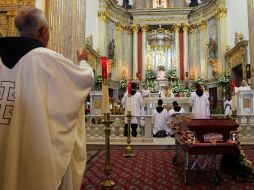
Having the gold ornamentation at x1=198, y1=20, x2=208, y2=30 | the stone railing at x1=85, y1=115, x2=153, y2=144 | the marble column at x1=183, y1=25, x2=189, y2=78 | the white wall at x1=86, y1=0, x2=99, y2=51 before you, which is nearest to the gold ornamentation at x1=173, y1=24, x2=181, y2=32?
the marble column at x1=183, y1=25, x2=189, y2=78

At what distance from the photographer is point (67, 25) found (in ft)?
36.2

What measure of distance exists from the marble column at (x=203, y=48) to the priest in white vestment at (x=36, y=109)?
18536 millimetres

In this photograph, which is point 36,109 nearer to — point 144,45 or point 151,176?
point 151,176

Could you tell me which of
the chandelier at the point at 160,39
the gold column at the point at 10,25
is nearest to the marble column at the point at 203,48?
the chandelier at the point at 160,39

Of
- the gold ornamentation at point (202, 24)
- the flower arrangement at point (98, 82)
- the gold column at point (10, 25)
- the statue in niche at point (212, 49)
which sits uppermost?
the gold ornamentation at point (202, 24)

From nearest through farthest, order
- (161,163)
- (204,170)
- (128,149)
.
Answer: (204,170)
(161,163)
(128,149)

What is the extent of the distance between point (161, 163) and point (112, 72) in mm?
15064

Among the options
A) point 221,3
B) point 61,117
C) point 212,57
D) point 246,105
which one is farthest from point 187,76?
point 61,117

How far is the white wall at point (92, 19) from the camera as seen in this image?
54.4ft

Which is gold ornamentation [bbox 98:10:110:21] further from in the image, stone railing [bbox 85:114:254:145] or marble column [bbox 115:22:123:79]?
stone railing [bbox 85:114:254:145]

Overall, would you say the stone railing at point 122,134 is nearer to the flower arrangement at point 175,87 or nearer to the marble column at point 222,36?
the flower arrangement at point 175,87

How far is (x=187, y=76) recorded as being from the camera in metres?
20.5

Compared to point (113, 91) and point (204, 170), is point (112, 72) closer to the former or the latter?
point (113, 91)

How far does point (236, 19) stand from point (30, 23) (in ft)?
53.2
